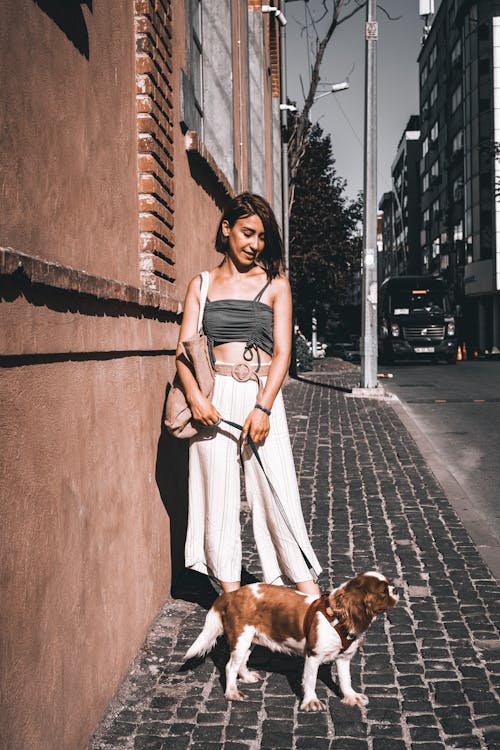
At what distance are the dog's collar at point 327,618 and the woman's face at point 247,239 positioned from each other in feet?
5.47

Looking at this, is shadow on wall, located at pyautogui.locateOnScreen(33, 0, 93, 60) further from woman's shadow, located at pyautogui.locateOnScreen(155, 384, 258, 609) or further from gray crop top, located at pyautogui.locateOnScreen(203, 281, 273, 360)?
woman's shadow, located at pyautogui.locateOnScreen(155, 384, 258, 609)

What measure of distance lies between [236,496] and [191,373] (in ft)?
2.17

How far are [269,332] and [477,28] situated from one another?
57.5 m

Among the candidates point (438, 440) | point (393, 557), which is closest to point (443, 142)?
point (438, 440)

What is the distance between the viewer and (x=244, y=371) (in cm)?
399

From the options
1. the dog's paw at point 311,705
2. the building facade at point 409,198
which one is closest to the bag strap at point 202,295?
the dog's paw at point 311,705

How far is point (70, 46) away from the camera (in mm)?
3102

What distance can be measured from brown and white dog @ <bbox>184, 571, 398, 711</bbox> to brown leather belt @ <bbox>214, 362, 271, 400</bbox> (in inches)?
39.3

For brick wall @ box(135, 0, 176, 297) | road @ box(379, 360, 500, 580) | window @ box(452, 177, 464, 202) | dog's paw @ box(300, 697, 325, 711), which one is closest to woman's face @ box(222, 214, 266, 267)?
brick wall @ box(135, 0, 176, 297)

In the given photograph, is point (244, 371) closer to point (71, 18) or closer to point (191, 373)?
point (191, 373)

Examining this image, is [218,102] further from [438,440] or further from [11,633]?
[11,633]

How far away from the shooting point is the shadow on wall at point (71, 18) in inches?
113

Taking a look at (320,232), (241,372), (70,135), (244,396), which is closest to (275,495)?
(244,396)

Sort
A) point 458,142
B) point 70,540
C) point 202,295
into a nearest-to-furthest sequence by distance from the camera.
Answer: point 70,540, point 202,295, point 458,142
